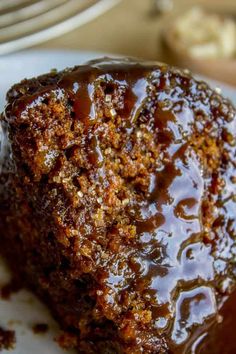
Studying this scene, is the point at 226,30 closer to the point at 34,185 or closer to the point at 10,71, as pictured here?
the point at 10,71

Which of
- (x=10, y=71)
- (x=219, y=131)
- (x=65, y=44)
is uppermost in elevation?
(x=65, y=44)

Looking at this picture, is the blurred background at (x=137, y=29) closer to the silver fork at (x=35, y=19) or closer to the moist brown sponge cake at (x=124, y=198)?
the silver fork at (x=35, y=19)

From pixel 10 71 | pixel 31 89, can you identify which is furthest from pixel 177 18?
pixel 31 89

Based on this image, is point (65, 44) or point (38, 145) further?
point (65, 44)

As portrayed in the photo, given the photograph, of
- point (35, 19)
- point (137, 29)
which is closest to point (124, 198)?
point (35, 19)

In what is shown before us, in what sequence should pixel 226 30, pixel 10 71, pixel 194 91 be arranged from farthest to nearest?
pixel 226 30 → pixel 10 71 → pixel 194 91

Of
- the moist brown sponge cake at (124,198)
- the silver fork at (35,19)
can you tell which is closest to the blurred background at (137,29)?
the silver fork at (35,19)
